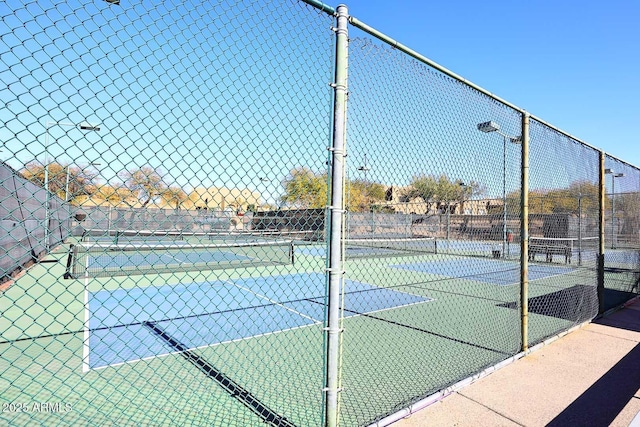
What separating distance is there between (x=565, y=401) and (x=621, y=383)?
0.96 meters

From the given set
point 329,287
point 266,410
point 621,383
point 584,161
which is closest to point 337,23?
point 329,287

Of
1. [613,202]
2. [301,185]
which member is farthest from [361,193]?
[613,202]

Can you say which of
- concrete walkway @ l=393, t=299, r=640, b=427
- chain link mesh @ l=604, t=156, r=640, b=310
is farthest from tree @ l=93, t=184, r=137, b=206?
chain link mesh @ l=604, t=156, r=640, b=310

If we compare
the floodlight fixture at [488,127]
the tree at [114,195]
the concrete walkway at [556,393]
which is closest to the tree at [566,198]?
the floodlight fixture at [488,127]

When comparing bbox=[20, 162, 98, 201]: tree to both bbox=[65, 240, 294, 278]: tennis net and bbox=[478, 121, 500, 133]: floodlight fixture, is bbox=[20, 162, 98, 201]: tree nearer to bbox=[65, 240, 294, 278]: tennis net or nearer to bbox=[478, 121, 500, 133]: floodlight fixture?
bbox=[65, 240, 294, 278]: tennis net

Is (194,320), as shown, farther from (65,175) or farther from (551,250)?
(551,250)

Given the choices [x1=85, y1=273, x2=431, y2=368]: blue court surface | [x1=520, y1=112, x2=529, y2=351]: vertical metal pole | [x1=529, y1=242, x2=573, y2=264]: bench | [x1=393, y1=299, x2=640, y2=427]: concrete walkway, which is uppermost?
[x1=520, y1=112, x2=529, y2=351]: vertical metal pole

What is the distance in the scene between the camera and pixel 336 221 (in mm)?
2334

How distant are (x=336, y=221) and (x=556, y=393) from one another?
2.97 meters

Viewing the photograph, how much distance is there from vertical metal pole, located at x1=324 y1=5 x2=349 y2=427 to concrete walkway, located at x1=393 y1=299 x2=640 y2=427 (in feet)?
2.93

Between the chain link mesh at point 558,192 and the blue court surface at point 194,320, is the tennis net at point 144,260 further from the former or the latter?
the chain link mesh at point 558,192

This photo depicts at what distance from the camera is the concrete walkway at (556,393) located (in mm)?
2898

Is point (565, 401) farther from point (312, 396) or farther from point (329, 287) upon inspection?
point (329, 287)

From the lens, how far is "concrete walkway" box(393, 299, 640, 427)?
2898mm
